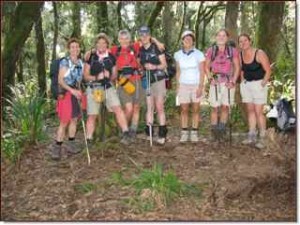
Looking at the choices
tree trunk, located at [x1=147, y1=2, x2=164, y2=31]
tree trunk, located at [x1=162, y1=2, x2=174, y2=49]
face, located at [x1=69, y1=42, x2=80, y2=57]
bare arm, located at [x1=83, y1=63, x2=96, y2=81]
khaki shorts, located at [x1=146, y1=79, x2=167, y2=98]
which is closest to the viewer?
face, located at [x1=69, y1=42, x2=80, y2=57]

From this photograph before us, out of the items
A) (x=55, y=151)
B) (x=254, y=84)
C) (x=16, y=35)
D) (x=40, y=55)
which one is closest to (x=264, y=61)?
(x=254, y=84)

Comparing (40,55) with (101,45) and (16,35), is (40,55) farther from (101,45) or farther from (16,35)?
(101,45)

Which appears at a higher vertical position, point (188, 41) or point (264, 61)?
point (188, 41)

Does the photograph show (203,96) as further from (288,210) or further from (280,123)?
(288,210)

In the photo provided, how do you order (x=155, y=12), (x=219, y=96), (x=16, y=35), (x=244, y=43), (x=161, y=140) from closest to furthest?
(x=244, y=43), (x=161, y=140), (x=219, y=96), (x=16, y=35), (x=155, y=12)

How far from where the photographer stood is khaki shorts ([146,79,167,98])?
20.9 feet

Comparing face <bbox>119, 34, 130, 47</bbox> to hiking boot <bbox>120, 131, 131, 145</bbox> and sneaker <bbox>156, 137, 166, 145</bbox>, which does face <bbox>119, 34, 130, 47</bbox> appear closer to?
hiking boot <bbox>120, 131, 131, 145</bbox>

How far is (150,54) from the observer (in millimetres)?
6156

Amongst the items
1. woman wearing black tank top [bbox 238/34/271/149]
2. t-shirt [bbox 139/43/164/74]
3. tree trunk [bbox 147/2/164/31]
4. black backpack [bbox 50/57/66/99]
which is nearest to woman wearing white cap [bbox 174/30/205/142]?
t-shirt [bbox 139/43/164/74]

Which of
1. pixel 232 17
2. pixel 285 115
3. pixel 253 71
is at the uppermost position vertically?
pixel 232 17

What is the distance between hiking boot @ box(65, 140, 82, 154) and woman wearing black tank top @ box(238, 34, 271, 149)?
1909mm

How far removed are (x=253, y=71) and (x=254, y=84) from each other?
6.1 inches

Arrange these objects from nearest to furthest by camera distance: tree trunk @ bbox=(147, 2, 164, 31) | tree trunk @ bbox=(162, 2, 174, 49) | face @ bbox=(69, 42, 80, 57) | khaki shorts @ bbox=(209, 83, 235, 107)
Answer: face @ bbox=(69, 42, 80, 57)
khaki shorts @ bbox=(209, 83, 235, 107)
tree trunk @ bbox=(147, 2, 164, 31)
tree trunk @ bbox=(162, 2, 174, 49)

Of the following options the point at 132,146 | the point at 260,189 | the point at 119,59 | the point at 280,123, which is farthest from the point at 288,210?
the point at 119,59
